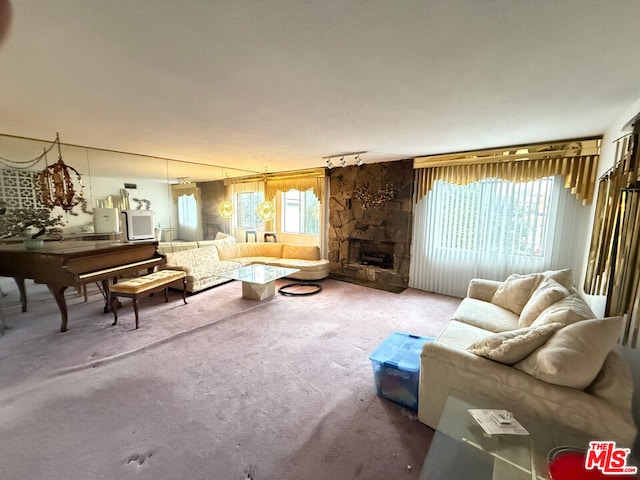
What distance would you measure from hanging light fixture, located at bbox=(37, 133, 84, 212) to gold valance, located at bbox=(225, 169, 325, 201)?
9.03 feet

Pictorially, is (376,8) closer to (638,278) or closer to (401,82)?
(401,82)

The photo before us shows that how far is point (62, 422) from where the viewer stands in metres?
1.77

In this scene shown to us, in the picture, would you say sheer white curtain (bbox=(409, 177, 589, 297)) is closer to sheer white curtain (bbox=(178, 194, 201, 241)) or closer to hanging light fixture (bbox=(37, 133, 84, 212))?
sheer white curtain (bbox=(178, 194, 201, 241))

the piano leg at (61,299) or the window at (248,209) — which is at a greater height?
the window at (248,209)

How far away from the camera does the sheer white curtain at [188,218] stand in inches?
190

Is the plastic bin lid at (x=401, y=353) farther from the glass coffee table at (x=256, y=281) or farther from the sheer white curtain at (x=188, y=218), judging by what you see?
the sheer white curtain at (x=188, y=218)

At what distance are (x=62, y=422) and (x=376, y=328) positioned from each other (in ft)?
→ 9.31

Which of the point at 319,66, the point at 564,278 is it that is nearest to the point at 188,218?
the point at 319,66

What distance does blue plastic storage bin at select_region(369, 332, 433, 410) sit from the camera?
190 centimetres

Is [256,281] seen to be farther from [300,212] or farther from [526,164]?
[526,164]

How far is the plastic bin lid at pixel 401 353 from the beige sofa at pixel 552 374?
0.24 metres

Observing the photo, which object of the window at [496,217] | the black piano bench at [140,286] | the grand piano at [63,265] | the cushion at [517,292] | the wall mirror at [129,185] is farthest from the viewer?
the window at [496,217]

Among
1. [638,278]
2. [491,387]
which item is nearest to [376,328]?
[491,387]

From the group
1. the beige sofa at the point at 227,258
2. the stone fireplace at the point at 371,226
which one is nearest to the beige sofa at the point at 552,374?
the stone fireplace at the point at 371,226
